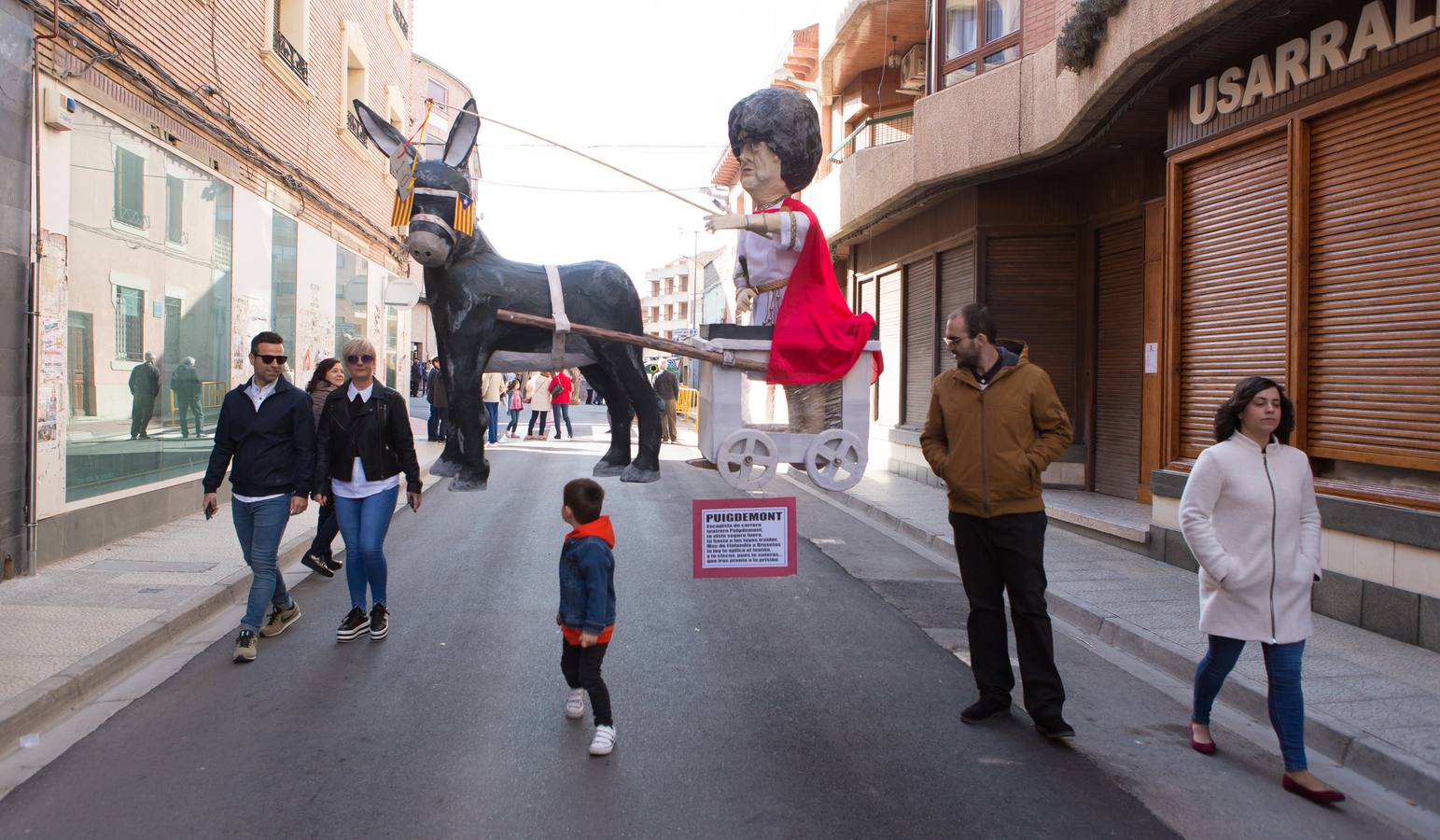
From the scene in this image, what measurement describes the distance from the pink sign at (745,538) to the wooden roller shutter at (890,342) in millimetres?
13963

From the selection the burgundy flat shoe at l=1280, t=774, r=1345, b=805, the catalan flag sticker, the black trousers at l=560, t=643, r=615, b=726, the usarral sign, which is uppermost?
the usarral sign

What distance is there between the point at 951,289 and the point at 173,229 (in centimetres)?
1059

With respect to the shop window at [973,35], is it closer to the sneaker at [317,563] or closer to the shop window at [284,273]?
the shop window at [284,273]

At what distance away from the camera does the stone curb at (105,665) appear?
189 inches

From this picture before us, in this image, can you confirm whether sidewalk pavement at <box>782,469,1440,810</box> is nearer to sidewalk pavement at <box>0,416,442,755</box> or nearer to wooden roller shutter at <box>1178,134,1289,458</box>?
wooden roller shutter at <box>1178,134,1289,458</box>

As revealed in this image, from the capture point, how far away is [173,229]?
10.4m

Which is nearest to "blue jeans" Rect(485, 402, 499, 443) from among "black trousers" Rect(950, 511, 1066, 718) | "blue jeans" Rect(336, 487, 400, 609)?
"blue jeans" Rect(336, 487, 400, 609)

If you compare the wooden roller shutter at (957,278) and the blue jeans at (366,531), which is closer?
the blue jeans at (366,531)

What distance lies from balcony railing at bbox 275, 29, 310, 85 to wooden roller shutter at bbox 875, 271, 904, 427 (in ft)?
33.1

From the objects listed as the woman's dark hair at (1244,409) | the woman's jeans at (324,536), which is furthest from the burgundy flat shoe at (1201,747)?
the woman's jeans at (324,536)

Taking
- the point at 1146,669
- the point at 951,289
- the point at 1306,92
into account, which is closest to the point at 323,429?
the point at 1146,669

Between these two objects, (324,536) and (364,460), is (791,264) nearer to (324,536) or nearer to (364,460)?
(364,460)

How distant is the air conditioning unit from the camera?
18.4 m

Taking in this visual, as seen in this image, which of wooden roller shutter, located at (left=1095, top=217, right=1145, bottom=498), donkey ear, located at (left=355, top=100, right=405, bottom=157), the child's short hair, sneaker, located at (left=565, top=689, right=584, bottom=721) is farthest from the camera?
wooden roller shutter, located at (left=1095, top=217, right=1145, bottom=498)
